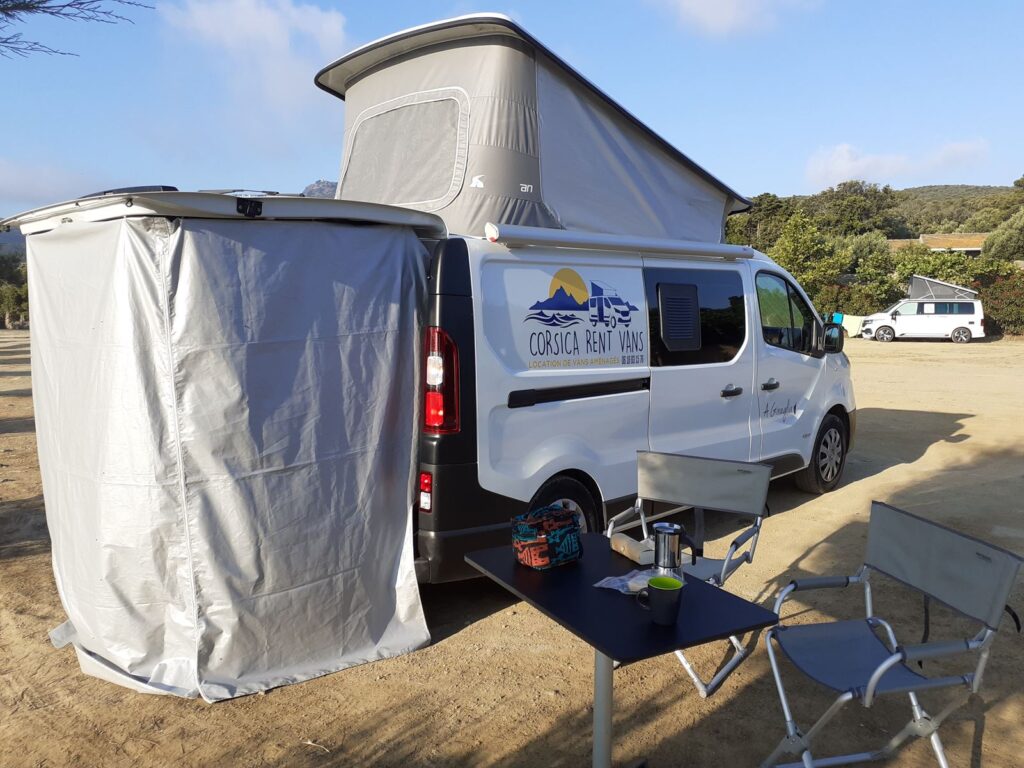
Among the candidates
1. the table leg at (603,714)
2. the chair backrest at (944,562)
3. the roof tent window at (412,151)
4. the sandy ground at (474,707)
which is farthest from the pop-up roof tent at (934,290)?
the table leg at (603,714)

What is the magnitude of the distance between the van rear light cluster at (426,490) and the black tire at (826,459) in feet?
13.6

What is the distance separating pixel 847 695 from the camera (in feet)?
7.88

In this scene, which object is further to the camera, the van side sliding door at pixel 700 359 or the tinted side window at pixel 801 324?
the tinted side window at pixel 801 324

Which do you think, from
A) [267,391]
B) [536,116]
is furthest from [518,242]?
[267,391]

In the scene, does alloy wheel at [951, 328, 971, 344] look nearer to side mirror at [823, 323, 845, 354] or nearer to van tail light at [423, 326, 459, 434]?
side mirror at [823, 323, 845, 354]

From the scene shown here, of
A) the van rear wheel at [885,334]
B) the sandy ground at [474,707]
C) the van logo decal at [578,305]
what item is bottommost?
the sandy ground at [474,707]

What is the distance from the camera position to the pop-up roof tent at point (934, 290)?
26328mm

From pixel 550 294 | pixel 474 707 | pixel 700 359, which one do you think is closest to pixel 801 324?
pixel 700 359

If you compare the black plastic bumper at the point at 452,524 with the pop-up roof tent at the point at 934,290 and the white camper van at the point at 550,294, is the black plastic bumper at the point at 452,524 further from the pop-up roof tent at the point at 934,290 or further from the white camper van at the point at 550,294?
the pop-up roof tent at the point at 934,290

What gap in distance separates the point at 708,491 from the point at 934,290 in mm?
29164

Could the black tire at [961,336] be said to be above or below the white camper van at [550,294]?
below

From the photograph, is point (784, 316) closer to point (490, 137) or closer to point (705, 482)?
point (705, 482)

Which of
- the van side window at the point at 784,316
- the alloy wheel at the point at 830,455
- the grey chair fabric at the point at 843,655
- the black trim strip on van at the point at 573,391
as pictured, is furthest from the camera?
the alloy wheel at the point at 830,455

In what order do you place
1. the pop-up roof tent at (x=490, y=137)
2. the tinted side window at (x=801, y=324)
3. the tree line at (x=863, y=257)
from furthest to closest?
1. the tree line at (x=863, y=257)
2. the tinted side window at (x=801, y=324)
3. the pop-up roof tent at (x=490, y=137)
